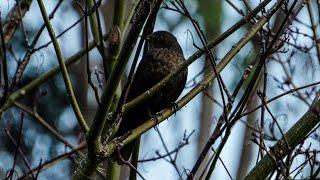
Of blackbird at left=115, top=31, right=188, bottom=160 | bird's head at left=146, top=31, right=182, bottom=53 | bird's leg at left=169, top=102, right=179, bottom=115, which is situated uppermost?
bird's head at left=146, top=31, right=182, bottom=53

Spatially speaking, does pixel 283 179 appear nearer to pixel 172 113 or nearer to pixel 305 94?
pixel 172 113

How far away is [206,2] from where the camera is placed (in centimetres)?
746

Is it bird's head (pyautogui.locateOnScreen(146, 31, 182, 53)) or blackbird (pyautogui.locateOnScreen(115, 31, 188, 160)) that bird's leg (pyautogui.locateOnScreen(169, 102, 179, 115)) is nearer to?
blackbird (pyautogui.locateOnScreen(115, 31, 188, 160))

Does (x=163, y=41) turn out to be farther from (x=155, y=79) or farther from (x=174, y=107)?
(x=174, y=107)

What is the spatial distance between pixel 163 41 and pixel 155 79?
431 millimetres

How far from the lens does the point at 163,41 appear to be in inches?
210

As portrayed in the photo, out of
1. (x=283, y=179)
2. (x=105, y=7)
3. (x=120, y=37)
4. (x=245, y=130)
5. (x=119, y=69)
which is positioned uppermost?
(x=105, y=7)

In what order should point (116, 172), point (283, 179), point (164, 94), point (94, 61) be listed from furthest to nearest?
point (94, 61) < point (164, 94) < point (116, 172) < point (283, 179)

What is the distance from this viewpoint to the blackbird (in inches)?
193

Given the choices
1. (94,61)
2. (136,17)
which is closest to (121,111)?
(136,17)

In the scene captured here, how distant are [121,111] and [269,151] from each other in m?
0.73

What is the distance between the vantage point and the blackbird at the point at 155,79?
4.91 m

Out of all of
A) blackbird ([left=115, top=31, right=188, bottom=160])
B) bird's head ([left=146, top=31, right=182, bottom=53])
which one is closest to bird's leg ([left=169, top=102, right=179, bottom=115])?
blackbird ([left=115, top=31, right=188, bottom=160])

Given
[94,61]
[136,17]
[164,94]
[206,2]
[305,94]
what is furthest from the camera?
[94,61]
